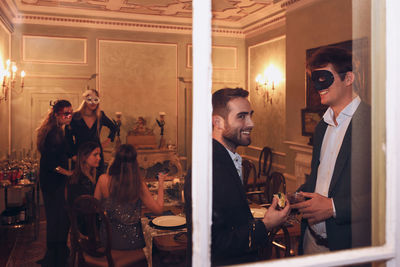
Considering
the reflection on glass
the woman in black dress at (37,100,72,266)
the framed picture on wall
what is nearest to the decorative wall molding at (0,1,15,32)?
the woman in black dress at (37,100,72,266)

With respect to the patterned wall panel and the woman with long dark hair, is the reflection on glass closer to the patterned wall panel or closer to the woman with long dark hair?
the patterned wall panel

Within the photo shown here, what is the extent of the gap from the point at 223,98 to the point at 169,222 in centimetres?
126

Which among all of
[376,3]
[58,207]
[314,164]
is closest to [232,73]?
[58,207]

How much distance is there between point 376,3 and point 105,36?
4469 millimetres

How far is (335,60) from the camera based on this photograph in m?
1.25

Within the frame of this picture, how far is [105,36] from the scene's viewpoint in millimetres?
4766

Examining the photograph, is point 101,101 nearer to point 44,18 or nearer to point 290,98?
point 44,18

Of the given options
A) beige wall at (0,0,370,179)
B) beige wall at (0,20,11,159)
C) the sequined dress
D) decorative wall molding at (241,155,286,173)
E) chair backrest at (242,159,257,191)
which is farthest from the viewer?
decorative wall molding at (241,155,286,173)

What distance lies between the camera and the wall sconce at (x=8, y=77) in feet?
12.7

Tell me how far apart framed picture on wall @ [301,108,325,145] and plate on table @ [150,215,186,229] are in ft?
5.94

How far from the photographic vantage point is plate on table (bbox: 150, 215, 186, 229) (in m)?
1.91

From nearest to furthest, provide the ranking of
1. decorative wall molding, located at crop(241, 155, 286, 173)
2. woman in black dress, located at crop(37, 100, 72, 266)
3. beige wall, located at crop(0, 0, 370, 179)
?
woman in black dress, located at crop(37, 100, 72, 266) → beige wall, located at crop(0, 0, 370, 179) → decorative wall molding, located at crop(241, 155, 286, 173)

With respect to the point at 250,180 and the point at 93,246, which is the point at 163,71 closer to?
the point at 250,180

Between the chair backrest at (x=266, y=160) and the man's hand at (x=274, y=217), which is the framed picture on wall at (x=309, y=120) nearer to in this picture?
the chair backrest at (x=266, y=160)
